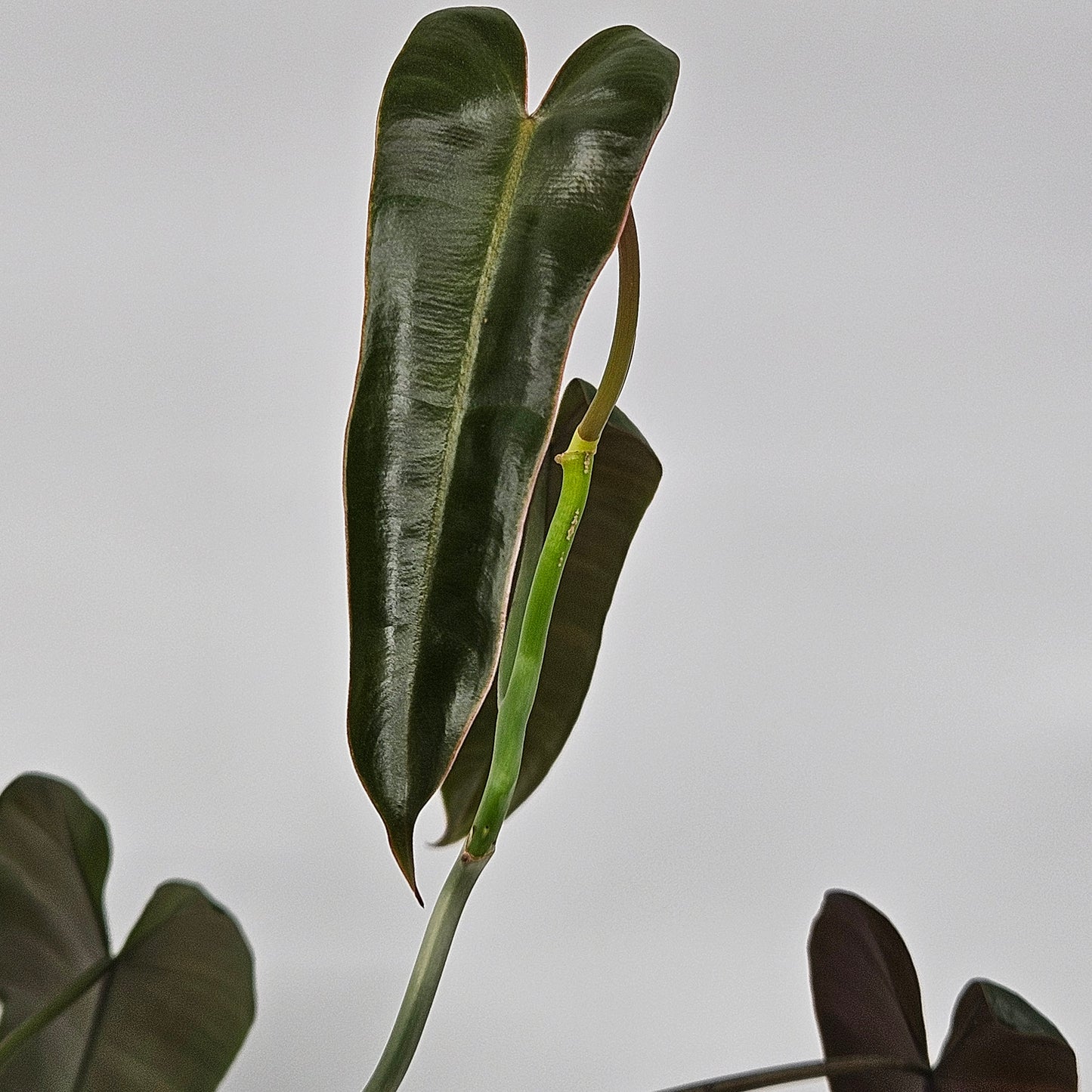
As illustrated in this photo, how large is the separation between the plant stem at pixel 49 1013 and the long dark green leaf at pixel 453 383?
0.15m

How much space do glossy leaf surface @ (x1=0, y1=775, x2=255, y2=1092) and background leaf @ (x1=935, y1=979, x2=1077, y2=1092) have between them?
0.80ft

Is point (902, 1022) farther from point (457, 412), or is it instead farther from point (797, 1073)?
point (457, 412)

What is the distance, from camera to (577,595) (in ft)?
1.90

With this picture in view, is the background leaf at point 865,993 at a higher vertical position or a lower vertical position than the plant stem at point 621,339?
lower

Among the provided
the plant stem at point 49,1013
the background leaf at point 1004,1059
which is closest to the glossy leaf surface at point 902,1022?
the background leaf at point 1004,1059

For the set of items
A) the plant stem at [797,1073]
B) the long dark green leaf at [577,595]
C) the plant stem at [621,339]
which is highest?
the plant stem at [621,339]

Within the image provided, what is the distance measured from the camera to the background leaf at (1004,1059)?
0.47 meters

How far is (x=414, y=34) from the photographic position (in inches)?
15.9

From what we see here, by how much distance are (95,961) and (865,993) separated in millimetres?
282

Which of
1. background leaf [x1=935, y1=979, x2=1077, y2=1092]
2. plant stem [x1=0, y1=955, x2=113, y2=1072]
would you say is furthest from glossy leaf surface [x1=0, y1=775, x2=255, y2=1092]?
background leaf [x1=935, y1=979, x2=1077, y2=1092]

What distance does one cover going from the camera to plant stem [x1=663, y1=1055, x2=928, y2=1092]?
1.47 ft

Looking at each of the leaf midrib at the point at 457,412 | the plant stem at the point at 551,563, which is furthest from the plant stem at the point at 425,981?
the leaf midrib at the point at 457,412

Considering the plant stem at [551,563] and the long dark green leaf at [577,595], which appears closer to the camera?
the plant stem at [551,563]

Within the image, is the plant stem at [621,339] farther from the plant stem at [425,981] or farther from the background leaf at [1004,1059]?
the background leaf at [1004,1059]
